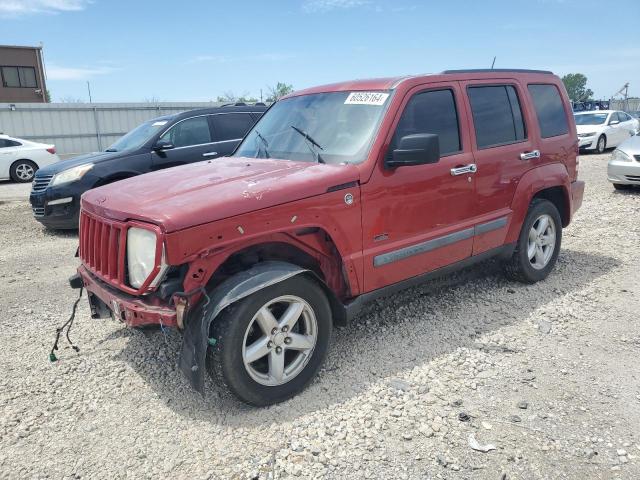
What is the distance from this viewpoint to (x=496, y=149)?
14.5 ft

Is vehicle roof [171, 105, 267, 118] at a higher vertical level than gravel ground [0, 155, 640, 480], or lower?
higher

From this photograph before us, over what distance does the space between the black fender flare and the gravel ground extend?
409 millimetres

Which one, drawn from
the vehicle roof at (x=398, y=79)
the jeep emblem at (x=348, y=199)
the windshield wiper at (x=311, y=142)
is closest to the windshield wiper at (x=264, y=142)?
the windshield wiper at (x=311, y=142)

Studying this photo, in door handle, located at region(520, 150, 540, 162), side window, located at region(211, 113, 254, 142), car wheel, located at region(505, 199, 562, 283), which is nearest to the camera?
door handle, located at region(520, 150, 540, 162)

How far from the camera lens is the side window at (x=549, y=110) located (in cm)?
495

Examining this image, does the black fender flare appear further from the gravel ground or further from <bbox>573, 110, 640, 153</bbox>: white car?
<bbox>573, 110, 640, 153</bbox>: white car

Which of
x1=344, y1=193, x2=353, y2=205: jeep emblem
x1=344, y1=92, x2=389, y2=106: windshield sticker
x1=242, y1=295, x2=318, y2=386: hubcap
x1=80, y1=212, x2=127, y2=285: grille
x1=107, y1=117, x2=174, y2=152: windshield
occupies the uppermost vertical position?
x1=344, y1=92, x2=389, y2=106: windshield sticker

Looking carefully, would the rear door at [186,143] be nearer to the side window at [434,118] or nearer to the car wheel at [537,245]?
the side window at [434,118]

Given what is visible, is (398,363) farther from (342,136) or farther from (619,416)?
(342,136)

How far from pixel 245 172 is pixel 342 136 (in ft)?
2.52

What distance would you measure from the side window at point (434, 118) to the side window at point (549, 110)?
1291mm

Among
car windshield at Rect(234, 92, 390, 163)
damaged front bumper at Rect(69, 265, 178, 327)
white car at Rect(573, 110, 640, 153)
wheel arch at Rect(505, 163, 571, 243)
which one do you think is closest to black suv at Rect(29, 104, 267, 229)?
car windshield at Rect(234, 92, 390, 163)

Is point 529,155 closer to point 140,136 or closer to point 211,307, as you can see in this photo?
point 211,307

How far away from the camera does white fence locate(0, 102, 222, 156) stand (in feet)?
64.4
